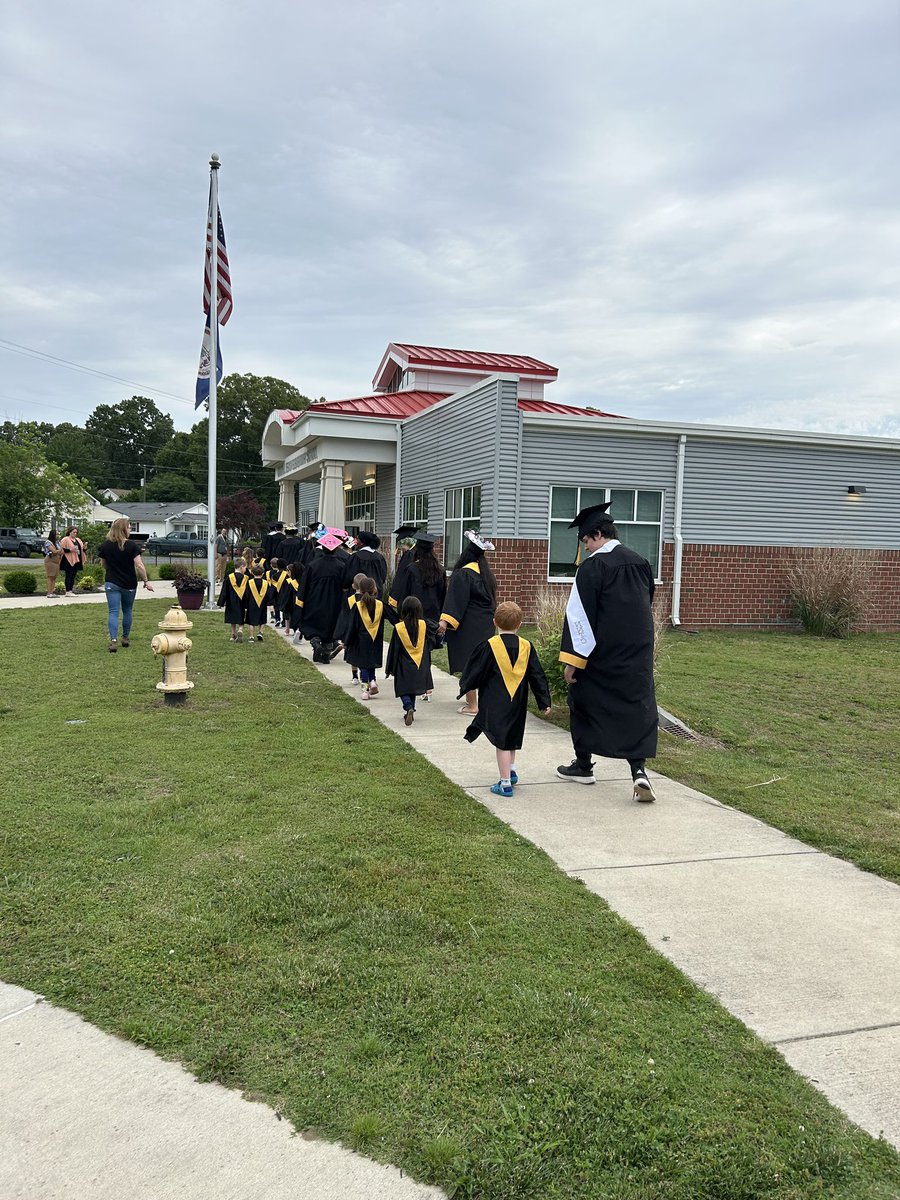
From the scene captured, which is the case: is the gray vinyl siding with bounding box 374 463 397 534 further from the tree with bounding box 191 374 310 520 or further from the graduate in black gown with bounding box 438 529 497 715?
the tree with bounding box 191 374 310 520

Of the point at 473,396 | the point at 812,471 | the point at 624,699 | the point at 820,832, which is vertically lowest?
the point at 820,832

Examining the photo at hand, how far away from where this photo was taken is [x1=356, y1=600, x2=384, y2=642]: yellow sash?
29.8ft

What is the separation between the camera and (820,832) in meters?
5.12

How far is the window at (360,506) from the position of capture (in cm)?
2548

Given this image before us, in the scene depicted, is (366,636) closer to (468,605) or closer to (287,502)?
(468,605)

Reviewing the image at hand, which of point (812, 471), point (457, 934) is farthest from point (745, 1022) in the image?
point (812, 471)

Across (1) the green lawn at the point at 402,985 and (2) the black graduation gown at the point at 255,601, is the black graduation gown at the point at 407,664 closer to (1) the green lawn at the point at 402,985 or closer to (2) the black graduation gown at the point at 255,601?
(1) the green lawn at the point at 402,985

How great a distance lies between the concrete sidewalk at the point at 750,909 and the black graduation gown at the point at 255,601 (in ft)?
23.2

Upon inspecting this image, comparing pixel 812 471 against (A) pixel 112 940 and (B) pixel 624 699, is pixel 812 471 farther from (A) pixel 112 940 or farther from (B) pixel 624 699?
(A) pixel 112 940

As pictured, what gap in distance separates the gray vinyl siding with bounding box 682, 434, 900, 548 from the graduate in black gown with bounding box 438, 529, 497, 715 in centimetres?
948

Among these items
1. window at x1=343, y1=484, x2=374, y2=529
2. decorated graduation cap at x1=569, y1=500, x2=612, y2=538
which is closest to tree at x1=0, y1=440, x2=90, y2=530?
window at x1=343, y1=484, x2=374, y2=529

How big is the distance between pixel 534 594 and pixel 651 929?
12259 mm

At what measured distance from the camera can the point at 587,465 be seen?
53.3ft

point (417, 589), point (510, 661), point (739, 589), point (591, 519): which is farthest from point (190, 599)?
point (591, 519)
